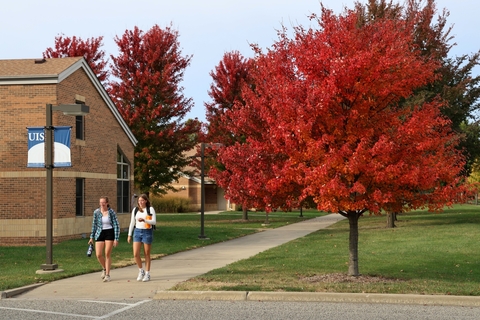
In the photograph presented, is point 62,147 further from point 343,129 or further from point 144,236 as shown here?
point 343,129

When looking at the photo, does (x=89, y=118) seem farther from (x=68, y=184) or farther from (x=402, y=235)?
(x=402, y=235)

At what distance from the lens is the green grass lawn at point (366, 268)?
11969 mm

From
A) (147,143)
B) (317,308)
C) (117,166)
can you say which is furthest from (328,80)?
(147,143)

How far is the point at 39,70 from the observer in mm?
24281

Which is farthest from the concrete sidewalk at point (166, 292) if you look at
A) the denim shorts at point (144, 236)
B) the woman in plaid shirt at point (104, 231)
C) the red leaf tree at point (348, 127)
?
the red leaf tree at point (348, 127)

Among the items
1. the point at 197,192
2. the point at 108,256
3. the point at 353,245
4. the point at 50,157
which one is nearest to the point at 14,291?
the point at 108,256

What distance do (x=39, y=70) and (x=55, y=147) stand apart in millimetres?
9188

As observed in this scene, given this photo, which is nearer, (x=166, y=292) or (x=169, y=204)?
(x=166, y=292)

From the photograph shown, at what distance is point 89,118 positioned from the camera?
26641 mm

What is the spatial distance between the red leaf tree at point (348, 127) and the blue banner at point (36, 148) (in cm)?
532

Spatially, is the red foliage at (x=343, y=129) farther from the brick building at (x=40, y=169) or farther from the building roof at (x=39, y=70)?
the building roof at (x=39, y=70)

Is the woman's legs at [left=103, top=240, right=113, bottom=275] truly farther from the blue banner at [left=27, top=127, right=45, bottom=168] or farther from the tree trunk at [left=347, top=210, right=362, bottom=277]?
the tree trunk at [left=347, top=210, right=362, bottom=277]

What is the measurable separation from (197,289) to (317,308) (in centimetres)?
246

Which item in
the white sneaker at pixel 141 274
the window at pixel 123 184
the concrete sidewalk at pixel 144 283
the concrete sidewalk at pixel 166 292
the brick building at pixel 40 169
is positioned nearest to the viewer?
the concrete sidewalk at pixel 166 292
